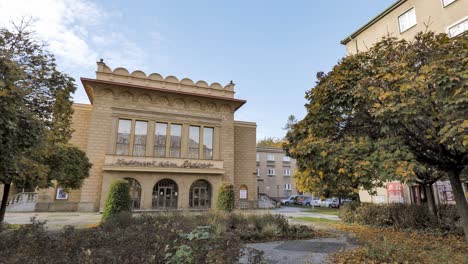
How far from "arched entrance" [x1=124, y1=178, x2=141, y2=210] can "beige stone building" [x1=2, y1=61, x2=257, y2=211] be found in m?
0.09

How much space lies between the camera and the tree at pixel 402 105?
18.2ft

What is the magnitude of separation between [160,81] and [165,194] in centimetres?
1235

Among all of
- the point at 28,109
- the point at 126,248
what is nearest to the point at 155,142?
the point at 28,109

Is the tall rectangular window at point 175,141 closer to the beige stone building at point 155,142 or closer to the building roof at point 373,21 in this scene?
the beige stone building at point 155,142

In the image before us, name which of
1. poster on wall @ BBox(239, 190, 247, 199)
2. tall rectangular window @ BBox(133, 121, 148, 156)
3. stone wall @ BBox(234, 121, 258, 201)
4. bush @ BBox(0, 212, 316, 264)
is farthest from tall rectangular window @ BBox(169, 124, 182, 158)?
bush @ BBox(0, 212, 316, 264)

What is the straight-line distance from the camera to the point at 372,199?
19391mm

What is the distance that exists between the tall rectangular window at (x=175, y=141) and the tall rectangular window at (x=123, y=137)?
418cm

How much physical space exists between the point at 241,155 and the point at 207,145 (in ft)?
16.4

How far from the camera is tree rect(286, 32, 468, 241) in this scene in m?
5.55

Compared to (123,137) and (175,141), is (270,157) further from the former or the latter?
(123,137)

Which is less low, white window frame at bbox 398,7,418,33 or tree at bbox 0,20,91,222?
white window frame at bbox 398,7,418,33

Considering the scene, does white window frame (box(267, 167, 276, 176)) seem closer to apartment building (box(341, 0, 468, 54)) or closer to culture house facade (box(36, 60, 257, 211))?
culture house facade (box(36, 60, 257, 211))

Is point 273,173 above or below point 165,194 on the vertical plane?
above

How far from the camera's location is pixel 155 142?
87.1 feet
